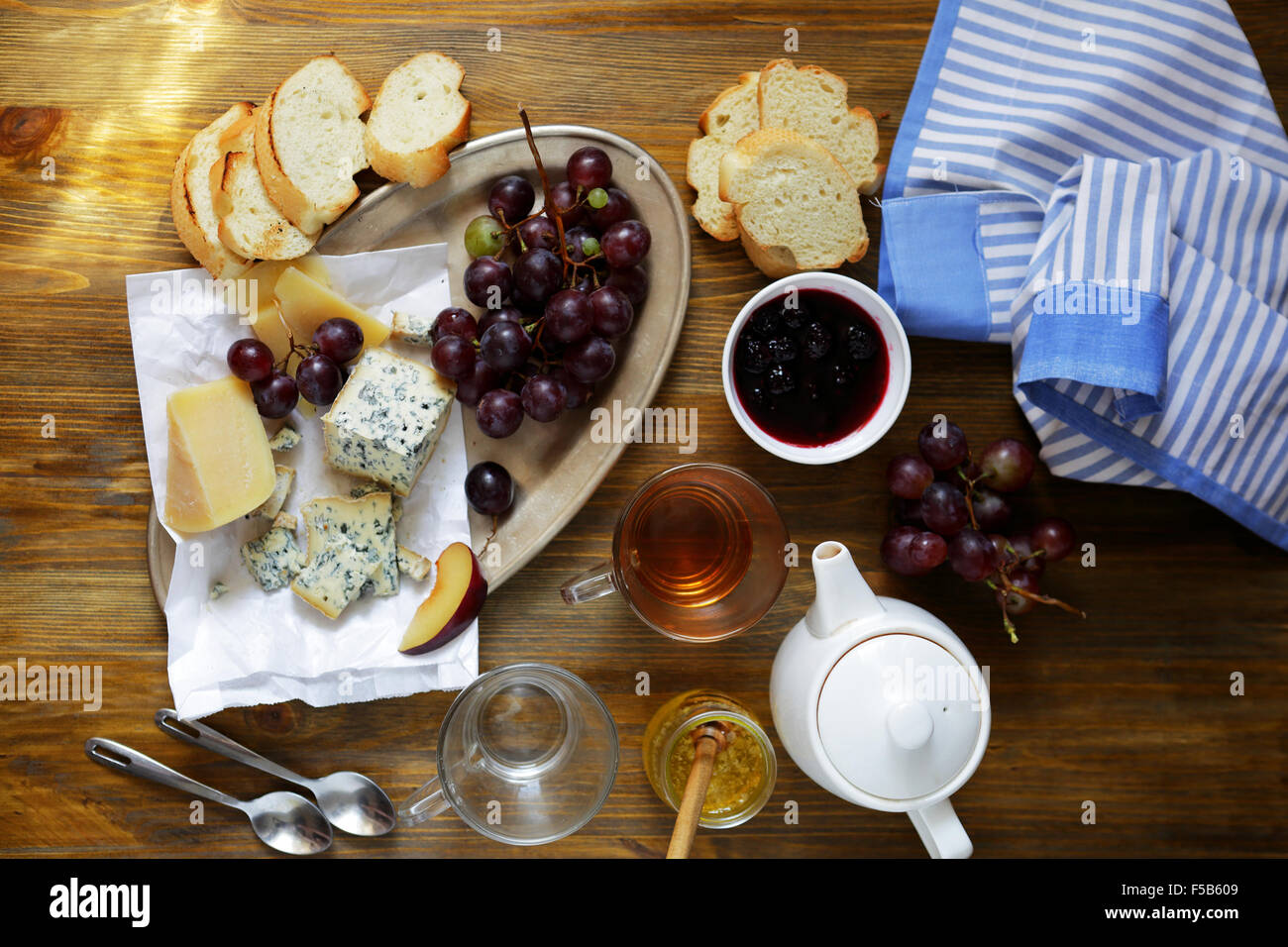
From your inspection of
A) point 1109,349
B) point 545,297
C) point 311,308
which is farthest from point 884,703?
point 311,308

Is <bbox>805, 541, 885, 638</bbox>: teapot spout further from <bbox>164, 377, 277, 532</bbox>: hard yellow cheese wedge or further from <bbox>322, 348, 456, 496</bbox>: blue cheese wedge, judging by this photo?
<bbox>164, 377, 277, 532</bbox>: hard yellow cheese wedge

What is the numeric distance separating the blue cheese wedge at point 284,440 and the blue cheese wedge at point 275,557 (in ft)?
0.29

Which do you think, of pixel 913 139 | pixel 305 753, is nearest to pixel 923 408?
pixel 913 139

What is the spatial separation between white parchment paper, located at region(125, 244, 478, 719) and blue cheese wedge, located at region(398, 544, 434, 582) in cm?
2

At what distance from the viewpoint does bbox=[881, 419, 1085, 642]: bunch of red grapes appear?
3.63ft

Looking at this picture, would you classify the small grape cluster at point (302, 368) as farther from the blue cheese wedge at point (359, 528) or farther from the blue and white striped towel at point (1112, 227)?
the blue and white striped towel at point (1112, 227)

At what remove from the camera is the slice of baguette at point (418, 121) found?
1.11m

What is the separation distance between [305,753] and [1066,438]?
1.09 meters

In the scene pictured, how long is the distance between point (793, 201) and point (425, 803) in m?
0.88

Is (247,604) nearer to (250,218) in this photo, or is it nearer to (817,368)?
(250,218)

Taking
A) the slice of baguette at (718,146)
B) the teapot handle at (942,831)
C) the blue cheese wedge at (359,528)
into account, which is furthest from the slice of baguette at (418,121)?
the teapot handle at (942,831)

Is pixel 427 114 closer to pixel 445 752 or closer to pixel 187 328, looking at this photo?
pixel 187 328

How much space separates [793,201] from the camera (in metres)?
1.09

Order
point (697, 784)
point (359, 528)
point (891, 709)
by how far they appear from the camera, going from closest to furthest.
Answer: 1. point (891, 709)
2. point (697, 784)
3. point (359, 528)
